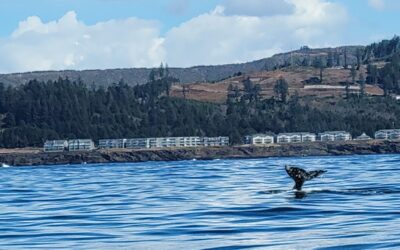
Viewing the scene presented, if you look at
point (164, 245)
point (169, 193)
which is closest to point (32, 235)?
point (164, 245)

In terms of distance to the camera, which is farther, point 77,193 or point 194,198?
point 77,193

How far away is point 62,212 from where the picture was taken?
1409 inches

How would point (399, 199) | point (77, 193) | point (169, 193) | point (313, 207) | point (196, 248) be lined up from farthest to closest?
point (77, 193) → point (169, 193) → point (399, 199) → point (313, 207) → point (196, 248)

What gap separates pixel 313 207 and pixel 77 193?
60.9ft

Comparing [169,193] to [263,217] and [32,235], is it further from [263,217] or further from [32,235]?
[32,235]

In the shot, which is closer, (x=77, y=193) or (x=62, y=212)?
(x=62, y=212)

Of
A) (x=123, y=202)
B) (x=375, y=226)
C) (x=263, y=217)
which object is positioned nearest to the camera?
(x=375, y=226)

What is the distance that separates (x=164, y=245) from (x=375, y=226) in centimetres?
630

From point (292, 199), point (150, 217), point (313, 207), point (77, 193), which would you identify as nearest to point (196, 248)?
Result: point (150, 217)

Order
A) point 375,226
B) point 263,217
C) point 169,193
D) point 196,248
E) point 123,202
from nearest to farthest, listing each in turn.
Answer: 1. point 196,248
2. point 375,226
3. point 263,217
4. point 123,202
5. point 169,193

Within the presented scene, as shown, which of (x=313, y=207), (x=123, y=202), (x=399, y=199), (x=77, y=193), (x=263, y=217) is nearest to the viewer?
(x=263, y=217)

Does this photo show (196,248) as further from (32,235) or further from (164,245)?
(32,235)

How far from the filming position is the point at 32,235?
2788cm

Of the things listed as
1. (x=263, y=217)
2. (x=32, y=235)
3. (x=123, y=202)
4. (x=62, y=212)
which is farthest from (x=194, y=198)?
(x=32, y=235)
